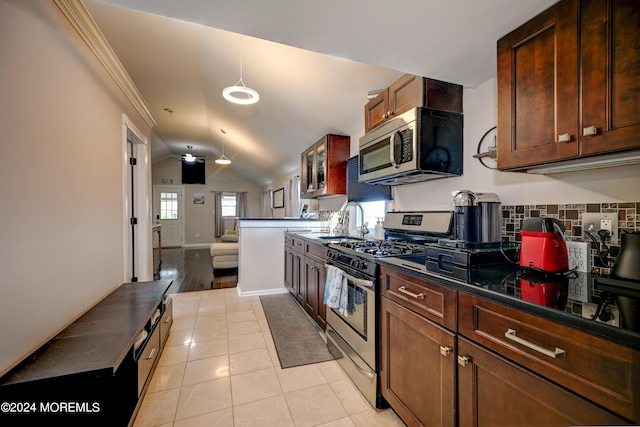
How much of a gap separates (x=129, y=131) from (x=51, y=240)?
1.92 metres

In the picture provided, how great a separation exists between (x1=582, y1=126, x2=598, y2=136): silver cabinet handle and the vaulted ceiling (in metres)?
0.55

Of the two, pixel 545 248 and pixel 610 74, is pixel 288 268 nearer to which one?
pixel 545 248

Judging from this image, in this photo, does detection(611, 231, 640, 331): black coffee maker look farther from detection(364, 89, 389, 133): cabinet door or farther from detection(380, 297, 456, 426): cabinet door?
detection(364, 89, 389, 133): cabinet door

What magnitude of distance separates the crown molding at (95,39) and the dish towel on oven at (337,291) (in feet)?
8.02

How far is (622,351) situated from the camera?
0.64 m

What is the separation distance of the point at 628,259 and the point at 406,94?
1482 millimetres

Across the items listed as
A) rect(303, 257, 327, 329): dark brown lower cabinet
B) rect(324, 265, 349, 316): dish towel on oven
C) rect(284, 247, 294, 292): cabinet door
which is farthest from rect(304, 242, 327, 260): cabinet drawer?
rect(284, 247, 294, 292): cabinet door

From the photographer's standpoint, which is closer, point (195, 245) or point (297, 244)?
point (297, 244)

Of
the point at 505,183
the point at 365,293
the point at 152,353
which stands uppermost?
the point at 505,183

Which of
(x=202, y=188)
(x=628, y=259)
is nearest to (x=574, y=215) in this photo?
(x=628, y=259)

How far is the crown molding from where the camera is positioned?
175 cm

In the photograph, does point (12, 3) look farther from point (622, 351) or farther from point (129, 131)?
point (622, 351)

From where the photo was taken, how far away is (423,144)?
5.85 ft

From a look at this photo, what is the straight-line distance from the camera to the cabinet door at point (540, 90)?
105 cm
